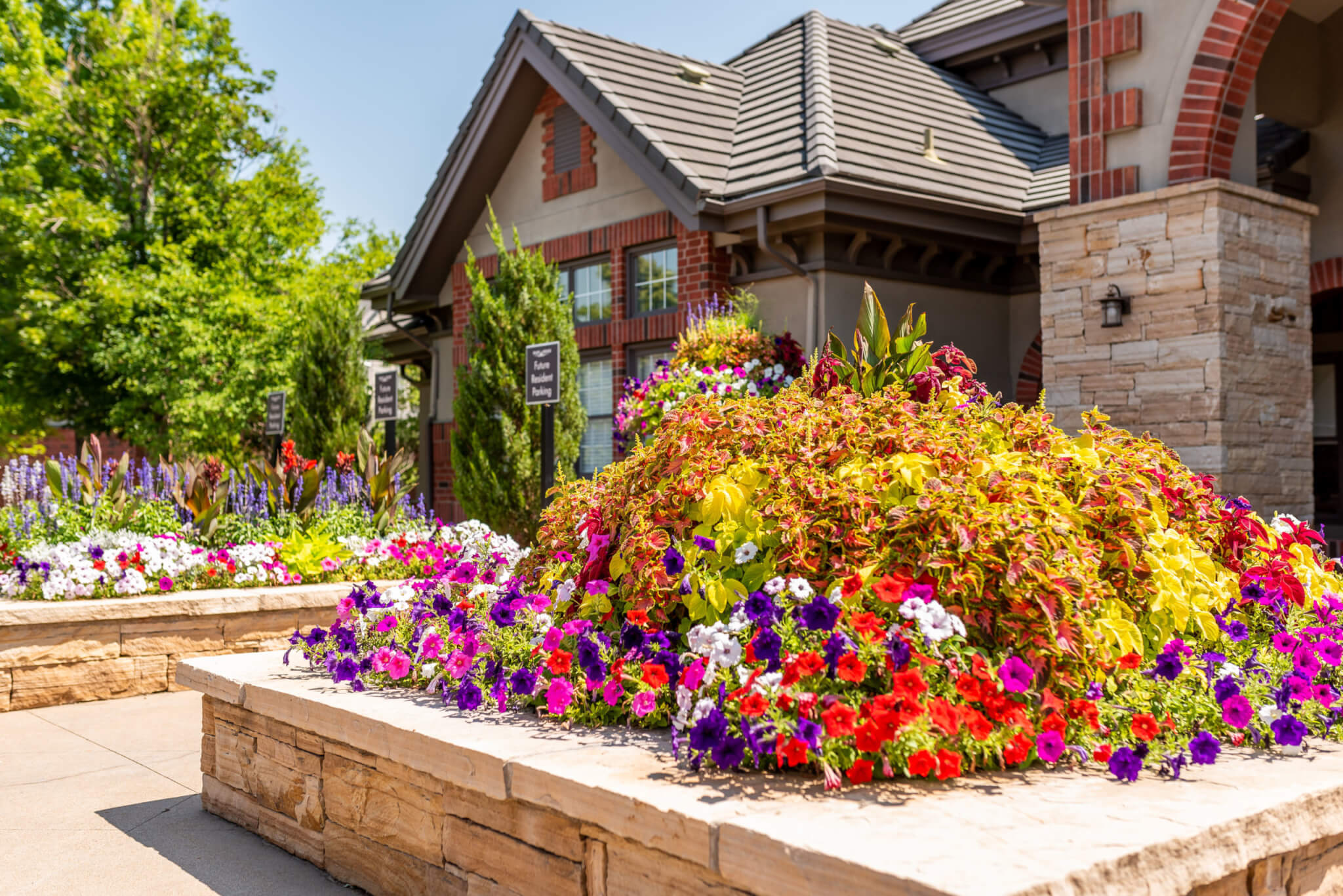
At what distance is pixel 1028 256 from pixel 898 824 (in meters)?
10.5

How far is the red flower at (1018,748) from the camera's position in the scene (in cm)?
277

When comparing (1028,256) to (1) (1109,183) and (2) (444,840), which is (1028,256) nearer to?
(1) (1109,183)

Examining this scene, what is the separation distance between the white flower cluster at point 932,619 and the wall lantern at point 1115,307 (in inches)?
246

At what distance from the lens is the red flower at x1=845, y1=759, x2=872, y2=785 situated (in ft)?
8.98

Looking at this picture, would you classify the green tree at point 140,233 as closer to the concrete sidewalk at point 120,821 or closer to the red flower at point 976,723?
the concrete sidewalk at point 120,821

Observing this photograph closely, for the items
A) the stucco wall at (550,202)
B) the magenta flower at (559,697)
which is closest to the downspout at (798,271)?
the stucco wall at (550,202)

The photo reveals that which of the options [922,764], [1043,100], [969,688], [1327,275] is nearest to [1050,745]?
[969,688]

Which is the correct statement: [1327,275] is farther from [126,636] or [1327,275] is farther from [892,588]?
[126,636]

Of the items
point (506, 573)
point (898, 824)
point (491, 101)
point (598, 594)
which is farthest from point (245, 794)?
point (491, 101)

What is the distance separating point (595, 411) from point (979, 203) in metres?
4.91

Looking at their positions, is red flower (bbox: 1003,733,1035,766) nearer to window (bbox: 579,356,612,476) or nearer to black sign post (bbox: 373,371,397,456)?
black sign post (bbox: 373,371,397,456)

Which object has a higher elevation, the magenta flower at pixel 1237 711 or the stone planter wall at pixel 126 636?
the magenta flower at pixel 1237 711

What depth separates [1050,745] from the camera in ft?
9.20

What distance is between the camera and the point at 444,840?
3402 millimetres
